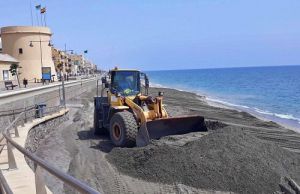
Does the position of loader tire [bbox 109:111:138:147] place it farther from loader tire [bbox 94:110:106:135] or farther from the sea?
the sea

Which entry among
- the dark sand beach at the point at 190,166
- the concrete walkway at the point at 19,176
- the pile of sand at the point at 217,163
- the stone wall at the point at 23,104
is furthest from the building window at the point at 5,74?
the concrete walkway at the point at 19,176

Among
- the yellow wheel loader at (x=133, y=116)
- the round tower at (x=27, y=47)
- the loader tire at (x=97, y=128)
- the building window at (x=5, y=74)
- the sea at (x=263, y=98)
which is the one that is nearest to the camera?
the yellow wheel loader at (x=133, y=116)

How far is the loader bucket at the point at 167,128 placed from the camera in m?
Answer: 12.6

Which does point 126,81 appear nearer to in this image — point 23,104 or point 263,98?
point 23,104

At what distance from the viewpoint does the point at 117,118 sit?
1350 cm

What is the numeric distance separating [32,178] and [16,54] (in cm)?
5447

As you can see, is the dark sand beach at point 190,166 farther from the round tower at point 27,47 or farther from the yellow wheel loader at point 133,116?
the round tower at point 27,47

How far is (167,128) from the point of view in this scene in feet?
42.3

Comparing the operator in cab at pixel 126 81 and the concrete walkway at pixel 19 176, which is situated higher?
the operator in cab at pixel 126 81

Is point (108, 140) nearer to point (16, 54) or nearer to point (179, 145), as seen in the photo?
point (179, 145)

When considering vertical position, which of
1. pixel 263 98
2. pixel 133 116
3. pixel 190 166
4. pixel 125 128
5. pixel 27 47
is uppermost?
pixel 27 47

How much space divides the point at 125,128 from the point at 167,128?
1.28m

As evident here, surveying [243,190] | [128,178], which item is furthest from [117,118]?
[243,190]

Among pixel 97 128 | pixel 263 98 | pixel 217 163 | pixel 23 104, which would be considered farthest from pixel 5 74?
pixel 217 163
